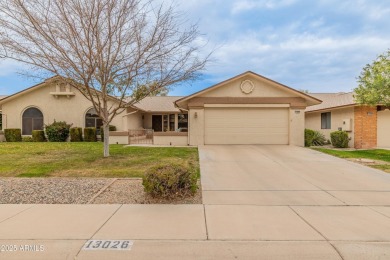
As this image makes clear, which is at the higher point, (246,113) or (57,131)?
(246,113)

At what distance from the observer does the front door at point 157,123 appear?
28.3 meters

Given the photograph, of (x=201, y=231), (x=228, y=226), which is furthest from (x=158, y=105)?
(x=201, y=231)

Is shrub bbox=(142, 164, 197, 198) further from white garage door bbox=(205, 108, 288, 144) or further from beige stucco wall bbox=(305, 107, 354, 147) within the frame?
beige stucco wall bbox=(305, 107, 354, 147)

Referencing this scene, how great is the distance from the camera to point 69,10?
946cm

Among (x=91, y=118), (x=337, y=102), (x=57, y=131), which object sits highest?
(x=337, y=102)

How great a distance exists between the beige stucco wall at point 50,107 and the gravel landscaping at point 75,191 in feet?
46.7

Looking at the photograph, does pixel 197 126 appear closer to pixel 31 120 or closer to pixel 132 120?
pixel 132 120

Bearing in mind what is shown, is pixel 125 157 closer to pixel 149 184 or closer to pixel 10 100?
pixel 149 184

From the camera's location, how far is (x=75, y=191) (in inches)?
267

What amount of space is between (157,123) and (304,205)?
930 inches

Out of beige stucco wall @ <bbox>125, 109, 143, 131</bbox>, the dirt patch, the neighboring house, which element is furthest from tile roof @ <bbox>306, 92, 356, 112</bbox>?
the dirt patch

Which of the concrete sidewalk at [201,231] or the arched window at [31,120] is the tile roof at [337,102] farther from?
the arched window at [31,120]

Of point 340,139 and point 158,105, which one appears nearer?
point 340,139

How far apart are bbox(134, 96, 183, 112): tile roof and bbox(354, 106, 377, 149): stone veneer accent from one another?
15.6 meters
